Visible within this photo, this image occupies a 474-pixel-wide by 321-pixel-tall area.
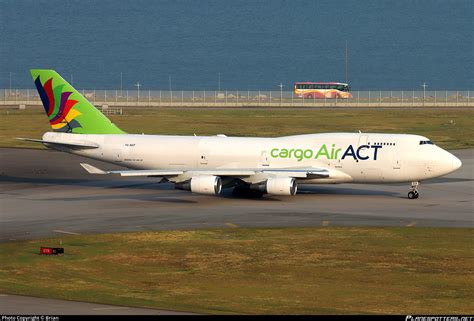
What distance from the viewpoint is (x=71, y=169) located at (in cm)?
8200

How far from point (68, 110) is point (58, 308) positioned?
3709 cm

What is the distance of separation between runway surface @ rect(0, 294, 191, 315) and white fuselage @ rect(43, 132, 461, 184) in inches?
1155

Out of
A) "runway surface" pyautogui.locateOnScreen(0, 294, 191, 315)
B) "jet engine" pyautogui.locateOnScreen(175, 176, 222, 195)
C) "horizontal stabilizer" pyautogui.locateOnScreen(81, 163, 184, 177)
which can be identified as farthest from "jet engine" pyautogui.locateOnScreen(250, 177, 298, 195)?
"runway surface" pyautogui.locateOnScreen(0, 294, 191, 315)

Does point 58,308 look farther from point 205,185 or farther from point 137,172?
point 205,185

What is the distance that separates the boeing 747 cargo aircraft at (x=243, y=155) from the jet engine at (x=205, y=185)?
0.19 ft

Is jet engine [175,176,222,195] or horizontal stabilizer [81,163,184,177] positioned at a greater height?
horizontal stabilizer [81,163,184,177]

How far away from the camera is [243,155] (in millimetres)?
65812

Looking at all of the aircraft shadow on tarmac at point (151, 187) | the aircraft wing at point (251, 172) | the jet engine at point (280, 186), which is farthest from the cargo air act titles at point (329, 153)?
the jet engine at point (280, 186)

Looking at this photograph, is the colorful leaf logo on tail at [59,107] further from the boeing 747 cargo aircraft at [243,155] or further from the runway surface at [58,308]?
the runway surface at [58,308]

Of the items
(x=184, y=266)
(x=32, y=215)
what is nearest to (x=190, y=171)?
(x=32, y=215)

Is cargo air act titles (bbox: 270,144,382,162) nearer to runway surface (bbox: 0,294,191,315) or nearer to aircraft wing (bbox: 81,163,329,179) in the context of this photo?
aircraft wing (bbox: 81,163,329,179)

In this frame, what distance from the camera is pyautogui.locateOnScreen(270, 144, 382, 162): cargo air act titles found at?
63781 millimetres

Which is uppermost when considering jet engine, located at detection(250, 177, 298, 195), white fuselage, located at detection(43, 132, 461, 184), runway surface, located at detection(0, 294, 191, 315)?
white fuselage, located at detection(43, 132, 461, 184)

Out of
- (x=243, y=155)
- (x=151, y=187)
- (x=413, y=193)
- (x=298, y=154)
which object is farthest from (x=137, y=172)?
(x=413, y=193)
